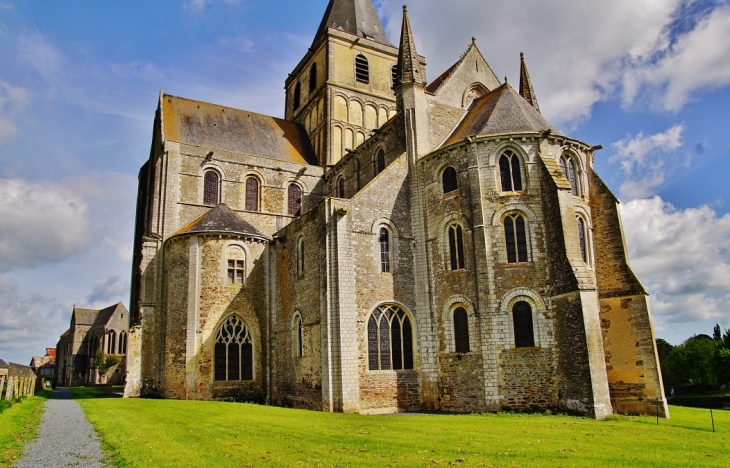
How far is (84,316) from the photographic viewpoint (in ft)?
263

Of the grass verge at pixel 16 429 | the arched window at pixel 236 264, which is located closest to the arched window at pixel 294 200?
the arched window at pixel 236 264

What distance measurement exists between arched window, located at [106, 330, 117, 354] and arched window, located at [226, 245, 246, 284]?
5064 cm

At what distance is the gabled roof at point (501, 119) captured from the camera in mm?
22984

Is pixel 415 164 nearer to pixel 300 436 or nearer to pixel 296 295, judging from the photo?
pixel 296 295

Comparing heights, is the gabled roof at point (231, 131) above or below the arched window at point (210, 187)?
above

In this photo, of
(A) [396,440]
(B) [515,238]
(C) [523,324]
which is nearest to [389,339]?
(C) [523,324]

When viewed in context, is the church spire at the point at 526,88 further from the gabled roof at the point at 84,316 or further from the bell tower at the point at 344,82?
the gabled roof at the point at 84,316

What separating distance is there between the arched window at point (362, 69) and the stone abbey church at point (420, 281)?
1086 cm

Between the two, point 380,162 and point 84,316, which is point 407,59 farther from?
point 84,316

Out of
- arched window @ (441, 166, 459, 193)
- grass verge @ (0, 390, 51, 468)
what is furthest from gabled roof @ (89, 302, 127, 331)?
arched window @ (441, 166, 459, 193)

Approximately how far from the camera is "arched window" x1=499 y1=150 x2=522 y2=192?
2231 centimetres

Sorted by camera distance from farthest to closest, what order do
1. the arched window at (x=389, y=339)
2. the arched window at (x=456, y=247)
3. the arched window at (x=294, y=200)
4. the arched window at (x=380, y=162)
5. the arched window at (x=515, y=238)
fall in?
the arched window at (x=294, y=200) → the arched window at (x=380, y=162) → the arched window at (x=456, y=247) → the arched window at (x=389, y=339) → the arched window at (x=515, y=238)

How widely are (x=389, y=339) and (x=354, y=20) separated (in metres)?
27.8

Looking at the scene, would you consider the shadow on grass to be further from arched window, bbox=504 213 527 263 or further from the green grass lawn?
arched window, bbox=504 213 527 263
